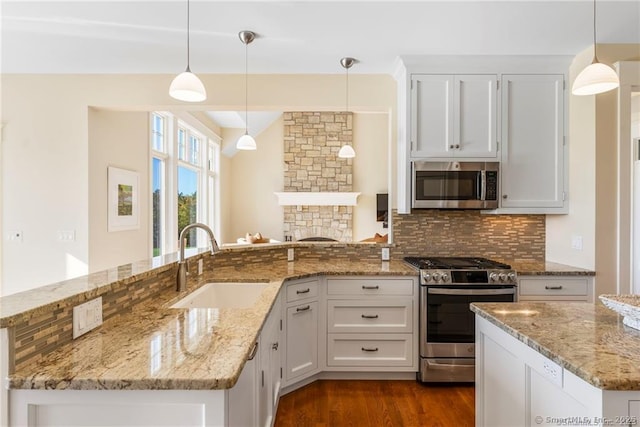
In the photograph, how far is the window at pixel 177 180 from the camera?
5055mm

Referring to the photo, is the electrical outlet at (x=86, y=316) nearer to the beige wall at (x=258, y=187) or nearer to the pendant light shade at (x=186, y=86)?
the pendant light shade at (x=186, y=86)

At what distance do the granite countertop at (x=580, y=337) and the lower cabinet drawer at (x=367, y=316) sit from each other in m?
1.04

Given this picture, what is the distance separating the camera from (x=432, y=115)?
9.63 ft

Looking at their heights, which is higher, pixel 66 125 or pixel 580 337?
pixel 66 125

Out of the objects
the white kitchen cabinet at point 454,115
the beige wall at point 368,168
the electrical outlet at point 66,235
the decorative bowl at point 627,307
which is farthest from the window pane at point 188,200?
the decorative bowl at point 627,307

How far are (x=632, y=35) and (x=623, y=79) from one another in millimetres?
297

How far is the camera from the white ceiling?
221 centimetres

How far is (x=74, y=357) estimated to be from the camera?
1.09 metres

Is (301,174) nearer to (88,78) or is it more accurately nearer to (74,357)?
(88,78)

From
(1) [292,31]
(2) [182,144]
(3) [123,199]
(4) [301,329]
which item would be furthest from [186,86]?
(2) [182,144]

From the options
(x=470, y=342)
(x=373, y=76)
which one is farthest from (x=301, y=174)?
A: (x=470, y=342)

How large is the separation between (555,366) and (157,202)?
16.5 feet

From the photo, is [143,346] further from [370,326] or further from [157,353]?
[370,326]

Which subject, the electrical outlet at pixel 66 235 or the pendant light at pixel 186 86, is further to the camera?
the electrical outlet at pixel 66 235
